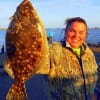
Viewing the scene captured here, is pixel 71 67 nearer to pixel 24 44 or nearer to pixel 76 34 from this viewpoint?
pixel 76 34

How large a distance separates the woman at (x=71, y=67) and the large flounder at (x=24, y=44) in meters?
1.10

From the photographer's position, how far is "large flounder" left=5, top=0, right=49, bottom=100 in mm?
4262

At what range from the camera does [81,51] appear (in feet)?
18.5

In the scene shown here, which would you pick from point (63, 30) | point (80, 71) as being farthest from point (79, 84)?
point (63, 30)

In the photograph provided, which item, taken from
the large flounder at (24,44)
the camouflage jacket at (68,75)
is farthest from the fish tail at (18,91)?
the camouflage jacket at (68,75)

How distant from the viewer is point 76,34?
542 centimetres

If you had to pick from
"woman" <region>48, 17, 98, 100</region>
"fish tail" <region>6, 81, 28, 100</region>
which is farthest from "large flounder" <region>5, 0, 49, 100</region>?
"woman" <region>48, 17, 98, 100</region>

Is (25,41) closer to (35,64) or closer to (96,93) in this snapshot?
(35,64)

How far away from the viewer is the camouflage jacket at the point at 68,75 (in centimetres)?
552

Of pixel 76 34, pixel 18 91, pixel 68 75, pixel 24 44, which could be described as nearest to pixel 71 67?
pixel 68 75

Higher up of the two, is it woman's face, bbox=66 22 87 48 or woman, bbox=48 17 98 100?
woman's face, bbox=66 22 87 48

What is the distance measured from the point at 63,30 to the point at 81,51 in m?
0.40

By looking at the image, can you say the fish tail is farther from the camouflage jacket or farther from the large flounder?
the camouflage jacket

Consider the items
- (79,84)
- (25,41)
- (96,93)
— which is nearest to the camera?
(25,41)
